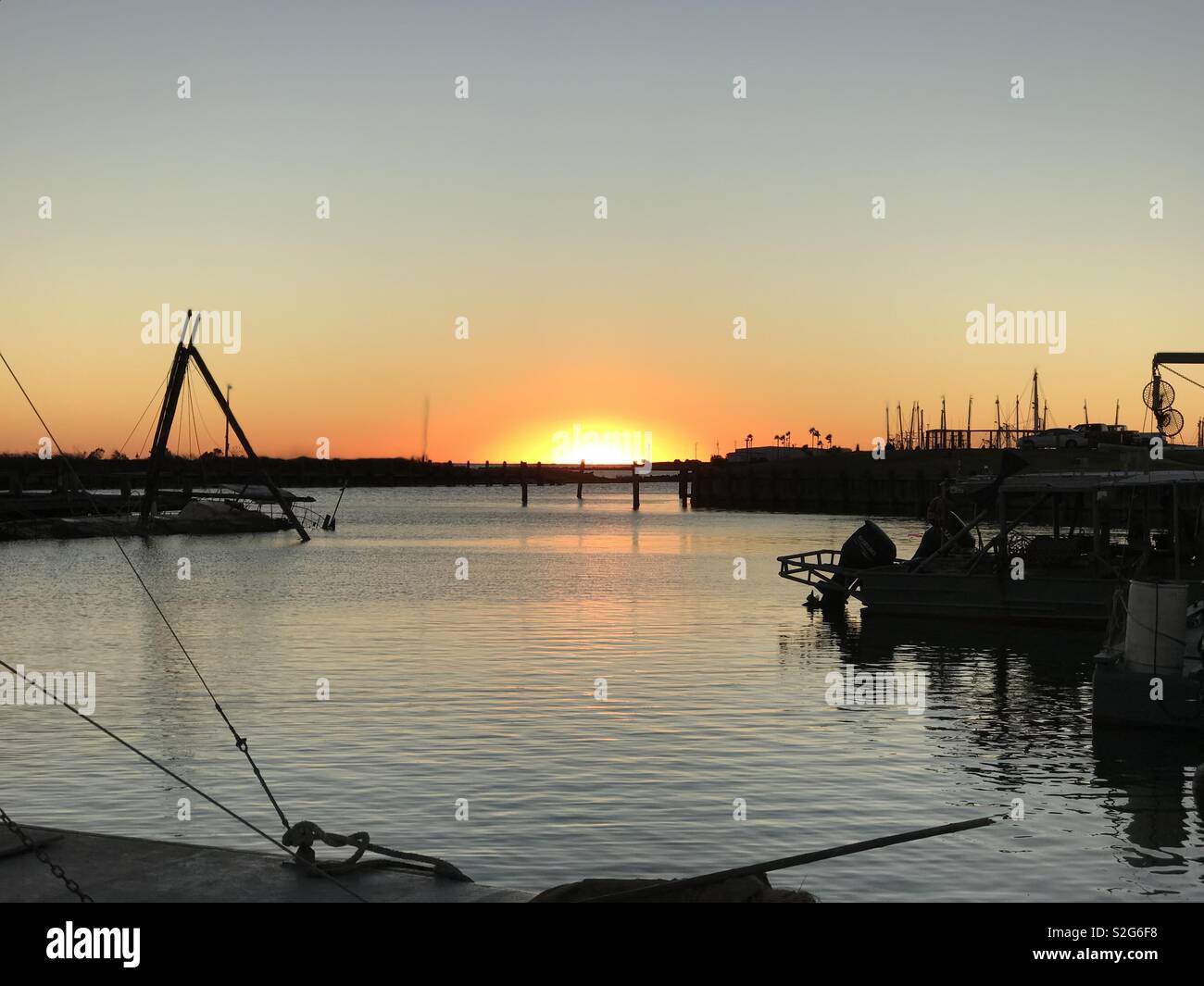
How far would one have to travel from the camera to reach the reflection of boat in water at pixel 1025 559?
31.7 m

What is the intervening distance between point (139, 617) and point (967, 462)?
11001 cm

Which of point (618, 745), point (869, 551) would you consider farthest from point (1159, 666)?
point (869, 551)

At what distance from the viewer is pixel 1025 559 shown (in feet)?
118

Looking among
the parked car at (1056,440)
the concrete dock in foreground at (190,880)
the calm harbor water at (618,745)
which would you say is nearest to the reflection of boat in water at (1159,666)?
the calm harbor water at (618,745)

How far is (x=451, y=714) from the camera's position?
24469 millimetres

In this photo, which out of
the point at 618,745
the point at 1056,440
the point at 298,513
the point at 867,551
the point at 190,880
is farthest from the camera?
the point at 298,513

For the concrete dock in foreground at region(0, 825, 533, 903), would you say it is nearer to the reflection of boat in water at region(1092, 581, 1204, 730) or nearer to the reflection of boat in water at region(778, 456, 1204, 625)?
the reflection of boat in water at region(1092, 581, 1204, 730)

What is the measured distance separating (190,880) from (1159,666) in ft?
50.4

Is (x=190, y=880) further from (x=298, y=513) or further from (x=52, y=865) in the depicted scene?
(x=298, y=513)

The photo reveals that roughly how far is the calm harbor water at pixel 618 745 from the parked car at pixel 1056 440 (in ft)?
180

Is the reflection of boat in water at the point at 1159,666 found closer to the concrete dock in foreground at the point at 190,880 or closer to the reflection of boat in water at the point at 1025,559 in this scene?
the reflection of boat in water at the point at 1025,559
